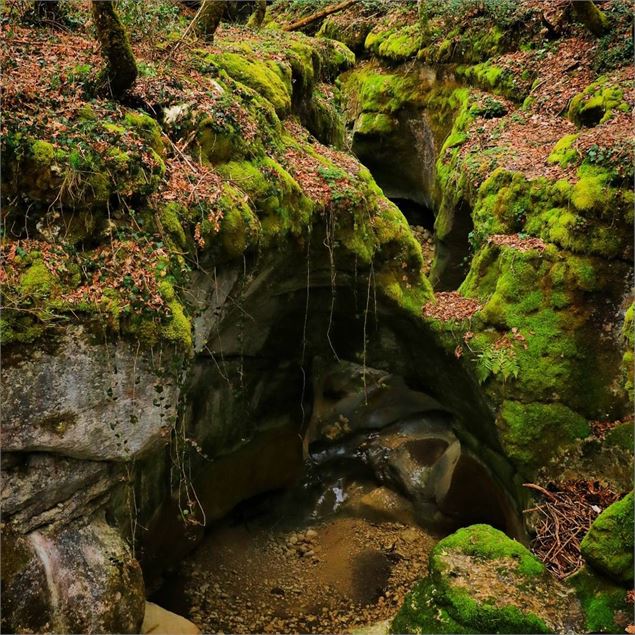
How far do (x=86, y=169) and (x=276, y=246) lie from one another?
284cm

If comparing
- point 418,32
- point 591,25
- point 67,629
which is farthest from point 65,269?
point 418,32

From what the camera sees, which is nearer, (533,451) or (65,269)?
(65,269)

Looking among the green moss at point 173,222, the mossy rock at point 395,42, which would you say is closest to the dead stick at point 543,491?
the green moss at point 173,222

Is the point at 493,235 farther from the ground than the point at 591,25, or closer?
closer

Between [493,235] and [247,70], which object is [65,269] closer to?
[247,70]

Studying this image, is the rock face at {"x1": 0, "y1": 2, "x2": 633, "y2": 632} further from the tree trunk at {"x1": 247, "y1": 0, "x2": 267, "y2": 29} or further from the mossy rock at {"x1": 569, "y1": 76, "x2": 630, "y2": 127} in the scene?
the tree trunk at {"x1": 247, "y1": 0, "x2": 267, "y2": 29}

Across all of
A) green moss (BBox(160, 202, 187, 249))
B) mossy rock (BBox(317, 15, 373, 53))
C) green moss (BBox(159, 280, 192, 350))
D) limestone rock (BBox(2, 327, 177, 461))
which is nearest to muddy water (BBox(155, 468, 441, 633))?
limestone rock (BBox(2, 327, 177, 461))

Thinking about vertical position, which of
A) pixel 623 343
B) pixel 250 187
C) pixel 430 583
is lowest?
pixel 430 583

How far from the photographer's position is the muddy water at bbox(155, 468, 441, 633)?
8961 mm

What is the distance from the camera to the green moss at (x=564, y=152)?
978cm

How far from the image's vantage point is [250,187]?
7.12m

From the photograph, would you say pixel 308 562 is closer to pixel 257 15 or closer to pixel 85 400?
pixel 85 400

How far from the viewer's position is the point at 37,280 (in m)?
5.03

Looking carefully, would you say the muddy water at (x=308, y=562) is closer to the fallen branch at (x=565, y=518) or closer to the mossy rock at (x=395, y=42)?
the fallen branch at (x=565, y=518)
